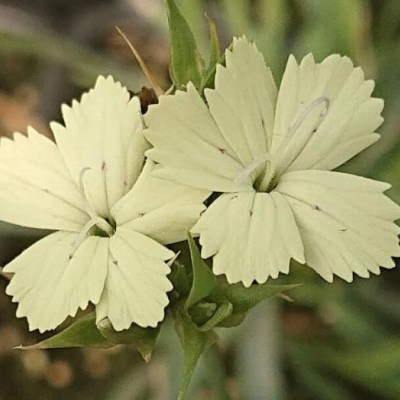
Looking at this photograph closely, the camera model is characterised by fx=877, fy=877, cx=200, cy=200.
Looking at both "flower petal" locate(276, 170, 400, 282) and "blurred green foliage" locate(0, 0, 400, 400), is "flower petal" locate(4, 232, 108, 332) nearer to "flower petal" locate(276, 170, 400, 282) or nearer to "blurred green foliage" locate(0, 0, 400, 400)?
"flower petal" locate(276, 170, 400, 282)

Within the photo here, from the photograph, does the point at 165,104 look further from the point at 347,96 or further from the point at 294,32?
the point at 294,32

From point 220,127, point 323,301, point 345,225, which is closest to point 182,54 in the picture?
point 220,127

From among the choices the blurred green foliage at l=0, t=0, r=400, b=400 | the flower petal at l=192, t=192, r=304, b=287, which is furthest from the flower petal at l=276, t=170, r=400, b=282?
the blurred green foliage at l=0, t=0, r=400, b=400

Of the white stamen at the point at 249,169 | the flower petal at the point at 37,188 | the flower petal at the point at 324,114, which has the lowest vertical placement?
the flower petal at the point at 37,188

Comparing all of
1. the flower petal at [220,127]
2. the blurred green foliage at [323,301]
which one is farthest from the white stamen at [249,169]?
the blurred green foliage at [323,301]

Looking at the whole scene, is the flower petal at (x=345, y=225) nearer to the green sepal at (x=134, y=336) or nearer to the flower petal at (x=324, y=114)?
the flower petal at (x=324, y=114)

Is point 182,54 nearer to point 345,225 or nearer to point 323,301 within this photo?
point 345,225
